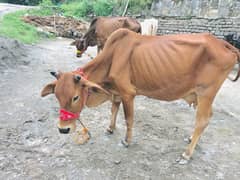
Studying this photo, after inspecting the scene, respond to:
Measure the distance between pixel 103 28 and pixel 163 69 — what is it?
4.65 meters

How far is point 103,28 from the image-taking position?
24.6 feet

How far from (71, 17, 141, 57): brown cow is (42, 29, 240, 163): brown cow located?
4174mm

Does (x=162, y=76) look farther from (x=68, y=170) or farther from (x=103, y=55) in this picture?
(x=68, y=170)

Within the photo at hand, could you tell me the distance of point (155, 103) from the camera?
200 inches

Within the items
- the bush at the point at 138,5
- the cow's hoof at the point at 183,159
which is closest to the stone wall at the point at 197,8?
the bush at the point at 138,5

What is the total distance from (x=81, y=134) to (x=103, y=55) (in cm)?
116

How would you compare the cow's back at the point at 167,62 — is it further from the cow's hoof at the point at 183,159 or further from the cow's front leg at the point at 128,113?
the cow's hoof at the point at 183,159

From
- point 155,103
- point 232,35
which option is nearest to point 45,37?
point 232,35

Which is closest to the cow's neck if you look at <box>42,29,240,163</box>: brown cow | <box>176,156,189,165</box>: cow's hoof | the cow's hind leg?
<box>42,29,240,163</box>: brown cow

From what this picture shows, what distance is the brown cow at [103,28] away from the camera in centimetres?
741

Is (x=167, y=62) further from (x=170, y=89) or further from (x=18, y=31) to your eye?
(x=18, y=31)

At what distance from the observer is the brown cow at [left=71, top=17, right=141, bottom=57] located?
7.41m

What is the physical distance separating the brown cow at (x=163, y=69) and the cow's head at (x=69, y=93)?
3 cm

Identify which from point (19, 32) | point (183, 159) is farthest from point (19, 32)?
point (183, 159)
